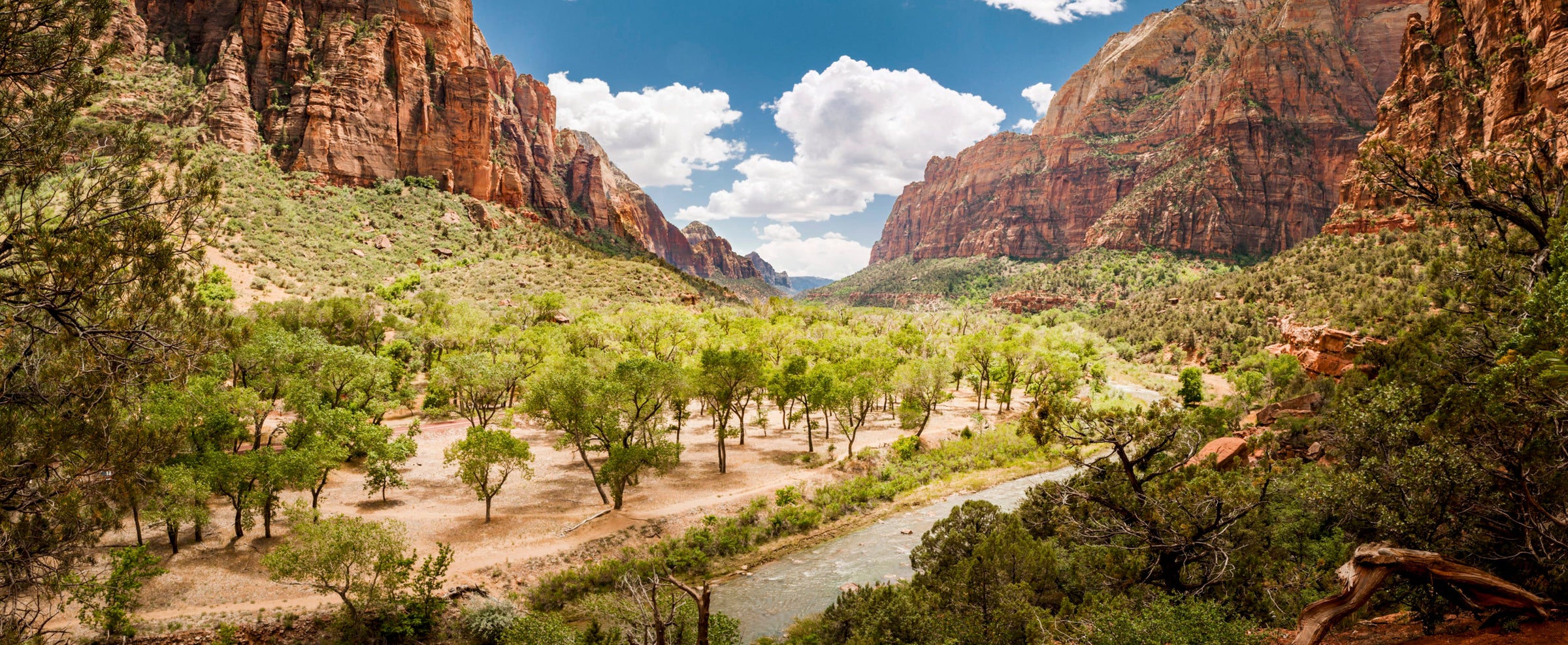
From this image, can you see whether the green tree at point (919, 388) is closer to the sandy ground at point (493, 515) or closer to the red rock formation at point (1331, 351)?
the sandy ground at point (493, 515)

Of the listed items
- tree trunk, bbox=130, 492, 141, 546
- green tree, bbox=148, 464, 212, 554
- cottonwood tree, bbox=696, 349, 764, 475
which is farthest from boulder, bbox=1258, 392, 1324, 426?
tree trunk, bbox=130, 492, 141, 546

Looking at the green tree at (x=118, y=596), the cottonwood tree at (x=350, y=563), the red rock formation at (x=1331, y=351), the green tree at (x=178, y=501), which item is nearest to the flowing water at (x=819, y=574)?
the cottonwood tree at (x=350, y=563)

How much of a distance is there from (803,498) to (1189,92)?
Result: 21014 centimetres

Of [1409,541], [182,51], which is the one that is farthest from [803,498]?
[182,51]

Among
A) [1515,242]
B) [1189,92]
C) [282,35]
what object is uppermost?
[1189,92]

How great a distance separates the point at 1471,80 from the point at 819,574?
67.1 meters

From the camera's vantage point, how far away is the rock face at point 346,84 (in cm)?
7838

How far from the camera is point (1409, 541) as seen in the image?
10141 mm

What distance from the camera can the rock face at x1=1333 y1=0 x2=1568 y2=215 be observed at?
122ft

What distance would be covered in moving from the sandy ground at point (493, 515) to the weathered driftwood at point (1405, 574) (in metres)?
22.2

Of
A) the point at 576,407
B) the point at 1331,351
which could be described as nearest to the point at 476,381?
the point at 576,407

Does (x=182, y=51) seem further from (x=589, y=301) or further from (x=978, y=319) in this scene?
(x=978, y=319)

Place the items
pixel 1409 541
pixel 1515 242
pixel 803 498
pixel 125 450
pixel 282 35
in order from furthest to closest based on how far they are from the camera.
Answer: pixel 282 35 → pixel 803 498 → pixel 1515 242 → pixel 1409 541 → pixel 125 450

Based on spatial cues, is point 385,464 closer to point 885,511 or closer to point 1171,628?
point 885,511
